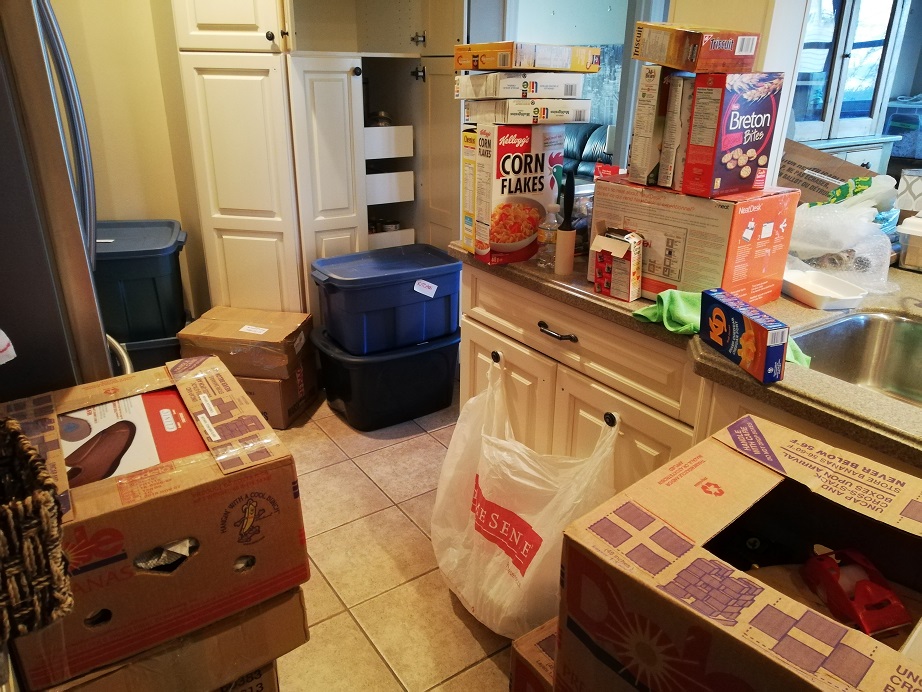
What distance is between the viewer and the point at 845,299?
151cm

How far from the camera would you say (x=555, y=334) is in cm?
174

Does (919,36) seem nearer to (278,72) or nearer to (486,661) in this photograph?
(278,72)

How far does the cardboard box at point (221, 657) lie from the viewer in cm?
103

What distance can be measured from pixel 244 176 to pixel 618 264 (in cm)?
181

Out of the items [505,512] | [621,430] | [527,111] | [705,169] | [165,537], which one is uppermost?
[527,111]

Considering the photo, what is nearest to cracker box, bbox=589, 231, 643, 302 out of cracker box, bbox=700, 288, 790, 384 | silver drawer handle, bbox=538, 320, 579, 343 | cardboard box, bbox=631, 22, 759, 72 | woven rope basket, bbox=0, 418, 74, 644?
silver drawer handle, bbox=538, 320, 579, 343

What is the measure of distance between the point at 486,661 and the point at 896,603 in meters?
1.10

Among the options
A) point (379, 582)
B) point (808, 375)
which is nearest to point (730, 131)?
point (808, 375)

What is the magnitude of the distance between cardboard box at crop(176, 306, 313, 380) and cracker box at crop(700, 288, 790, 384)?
1.80m

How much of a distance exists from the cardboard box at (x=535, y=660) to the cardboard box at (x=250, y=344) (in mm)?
1619

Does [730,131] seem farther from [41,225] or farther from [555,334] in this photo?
[41,225]

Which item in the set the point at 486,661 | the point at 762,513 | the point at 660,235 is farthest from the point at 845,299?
the point at 486,661

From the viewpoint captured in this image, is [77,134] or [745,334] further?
[77,134]

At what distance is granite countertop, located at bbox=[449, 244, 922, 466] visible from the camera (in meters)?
1.05
